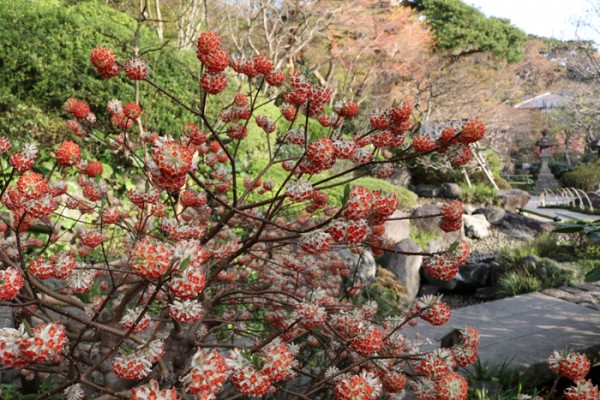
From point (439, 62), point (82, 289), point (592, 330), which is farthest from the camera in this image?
point (439, 62)

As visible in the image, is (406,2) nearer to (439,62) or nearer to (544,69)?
(439,62)

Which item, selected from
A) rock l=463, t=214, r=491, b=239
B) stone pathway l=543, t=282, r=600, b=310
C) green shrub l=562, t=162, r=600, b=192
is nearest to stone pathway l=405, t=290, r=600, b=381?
stone pathway l=543, t=282, r=600, b=310

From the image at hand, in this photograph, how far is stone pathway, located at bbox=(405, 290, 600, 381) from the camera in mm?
3094

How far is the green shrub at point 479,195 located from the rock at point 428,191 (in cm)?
74

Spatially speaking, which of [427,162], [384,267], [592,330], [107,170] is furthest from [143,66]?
[427,162]

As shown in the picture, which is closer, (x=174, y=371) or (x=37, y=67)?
(x=174, y=371)

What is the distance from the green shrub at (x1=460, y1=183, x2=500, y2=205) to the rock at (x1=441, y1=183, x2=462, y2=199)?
5.7 inches

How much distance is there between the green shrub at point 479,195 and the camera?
11.6m

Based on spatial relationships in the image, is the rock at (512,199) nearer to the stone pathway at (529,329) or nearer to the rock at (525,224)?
the rock at (525,224)

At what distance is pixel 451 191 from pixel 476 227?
8.70 ft

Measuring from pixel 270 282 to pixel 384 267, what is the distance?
3615 millimetres

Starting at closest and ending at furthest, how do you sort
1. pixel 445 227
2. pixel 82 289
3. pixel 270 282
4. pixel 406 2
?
pixel 82 289 → pixel 445 227 → pixel 270 282 → pixel 406 2

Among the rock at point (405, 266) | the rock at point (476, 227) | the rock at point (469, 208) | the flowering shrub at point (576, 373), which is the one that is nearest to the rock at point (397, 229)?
the rock at point (405, 266)

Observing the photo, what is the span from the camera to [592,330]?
3.62 m
